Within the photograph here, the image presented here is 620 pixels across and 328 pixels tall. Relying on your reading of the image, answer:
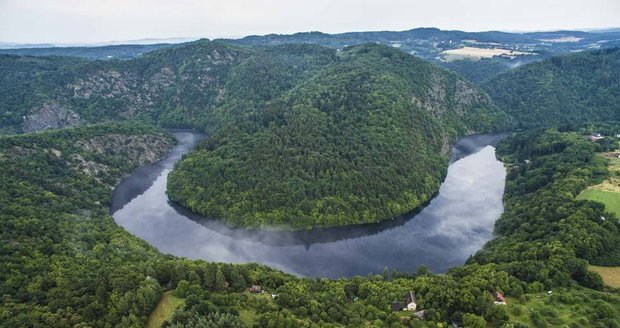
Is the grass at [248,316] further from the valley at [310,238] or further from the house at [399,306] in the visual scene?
the house at [399,306]

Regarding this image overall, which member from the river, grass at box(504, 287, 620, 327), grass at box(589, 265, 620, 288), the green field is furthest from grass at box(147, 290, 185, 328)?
the green field

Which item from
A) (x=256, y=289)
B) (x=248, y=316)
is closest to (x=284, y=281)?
(x=256, y=289)

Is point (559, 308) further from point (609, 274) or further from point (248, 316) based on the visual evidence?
point (248, 316)

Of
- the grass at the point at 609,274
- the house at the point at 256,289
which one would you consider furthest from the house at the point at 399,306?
the grass at the point at 609,274

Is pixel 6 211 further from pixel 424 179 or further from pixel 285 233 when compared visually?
pixel 424 179

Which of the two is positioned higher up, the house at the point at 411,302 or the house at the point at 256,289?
the house at the point at 256,289

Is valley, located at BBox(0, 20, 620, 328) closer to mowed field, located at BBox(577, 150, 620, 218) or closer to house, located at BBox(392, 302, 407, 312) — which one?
house, located at BBox(392, 302, 407, 312)
